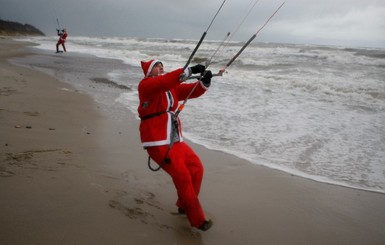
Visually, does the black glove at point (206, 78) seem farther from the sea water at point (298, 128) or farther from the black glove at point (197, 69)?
the sea water at point (298, 128)

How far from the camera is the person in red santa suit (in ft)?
9.53

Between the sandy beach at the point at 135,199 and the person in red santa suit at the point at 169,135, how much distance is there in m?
0.33

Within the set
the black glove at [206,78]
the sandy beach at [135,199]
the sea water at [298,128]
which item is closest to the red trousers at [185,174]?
the sandy beach at [135,199]

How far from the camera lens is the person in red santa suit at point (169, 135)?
9.53ft

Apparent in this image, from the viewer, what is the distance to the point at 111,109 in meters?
7.87

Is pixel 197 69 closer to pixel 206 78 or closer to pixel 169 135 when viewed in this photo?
pixel 206 78

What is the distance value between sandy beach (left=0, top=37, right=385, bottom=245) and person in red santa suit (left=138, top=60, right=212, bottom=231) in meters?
0.33

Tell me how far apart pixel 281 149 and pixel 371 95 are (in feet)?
26.5

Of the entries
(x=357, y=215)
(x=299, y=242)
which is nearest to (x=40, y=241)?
(x=299, y=242)

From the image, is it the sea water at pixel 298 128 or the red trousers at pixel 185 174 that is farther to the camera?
the sea water at pixel 298 128

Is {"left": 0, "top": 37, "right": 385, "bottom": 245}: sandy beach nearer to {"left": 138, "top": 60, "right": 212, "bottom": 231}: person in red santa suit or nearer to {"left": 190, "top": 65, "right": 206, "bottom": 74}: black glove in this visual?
{"left": 138, "top": 60, "right": 212, "bottom": 231}: person in red santa suit

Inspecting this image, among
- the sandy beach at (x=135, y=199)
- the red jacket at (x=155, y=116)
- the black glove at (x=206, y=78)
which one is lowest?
the sandy beach at (x=135, y=199)

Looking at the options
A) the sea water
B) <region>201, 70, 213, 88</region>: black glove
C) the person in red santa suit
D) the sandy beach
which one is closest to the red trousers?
the person in red santa suit

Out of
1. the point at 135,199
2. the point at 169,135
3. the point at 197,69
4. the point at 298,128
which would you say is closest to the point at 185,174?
the point at 169,135
